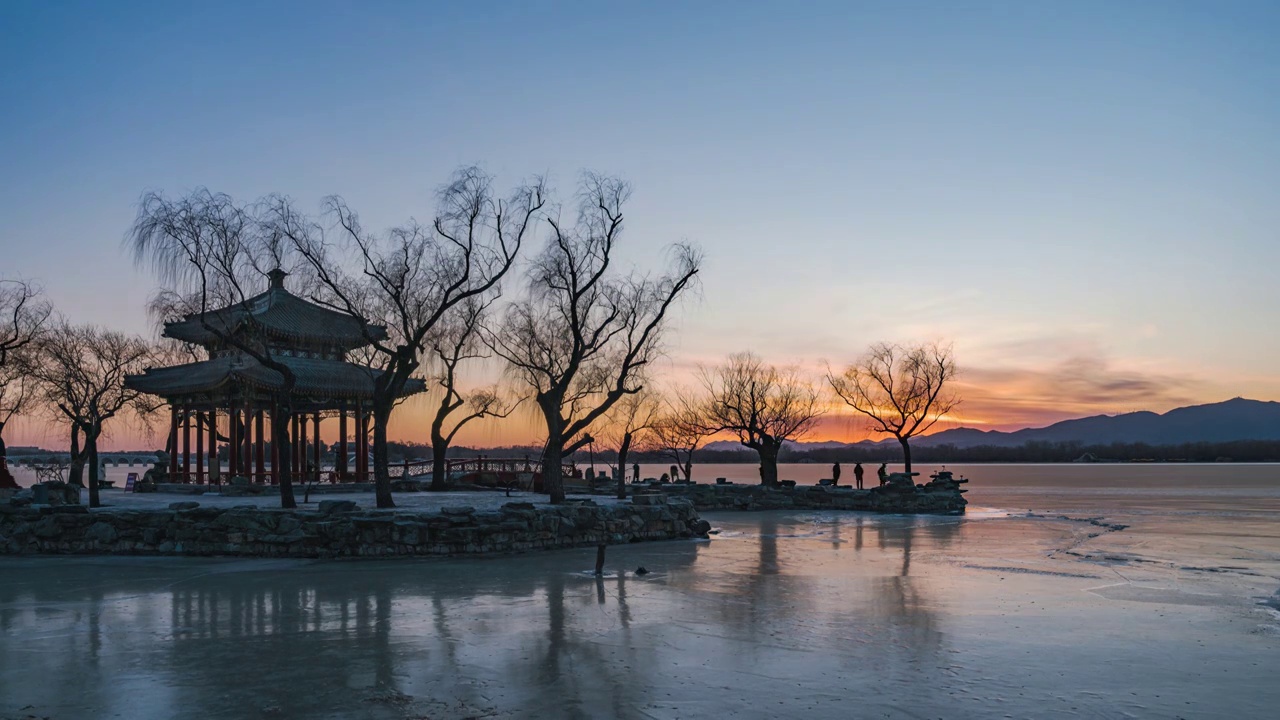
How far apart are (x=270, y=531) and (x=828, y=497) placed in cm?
2699

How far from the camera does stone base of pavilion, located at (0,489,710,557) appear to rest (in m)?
20.6

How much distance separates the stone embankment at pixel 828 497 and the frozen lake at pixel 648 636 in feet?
56.2

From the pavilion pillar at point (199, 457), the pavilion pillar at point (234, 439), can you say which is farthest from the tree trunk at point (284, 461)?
the pavilion pillar at point (199, 457)

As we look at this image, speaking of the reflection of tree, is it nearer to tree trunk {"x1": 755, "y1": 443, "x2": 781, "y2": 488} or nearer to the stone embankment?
the stone embankment

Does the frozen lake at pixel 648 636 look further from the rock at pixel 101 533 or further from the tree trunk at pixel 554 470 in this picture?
the tree trunk at pixel 554 470

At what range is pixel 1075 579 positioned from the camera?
17375 millimetres

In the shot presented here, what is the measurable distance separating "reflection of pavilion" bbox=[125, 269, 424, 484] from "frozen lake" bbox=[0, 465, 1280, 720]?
1104 centimetres

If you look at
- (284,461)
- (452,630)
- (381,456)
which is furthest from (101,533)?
(452,630)

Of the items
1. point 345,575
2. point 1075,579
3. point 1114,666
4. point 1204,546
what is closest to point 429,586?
point 345,575

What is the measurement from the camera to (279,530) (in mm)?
20656

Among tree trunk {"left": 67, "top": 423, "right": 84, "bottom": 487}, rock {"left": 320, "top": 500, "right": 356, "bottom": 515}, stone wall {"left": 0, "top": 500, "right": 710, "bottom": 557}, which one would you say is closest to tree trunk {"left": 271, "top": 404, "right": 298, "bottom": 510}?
stone wall {"left": 0, "top": 500, "right": 710, "bottom": 557}

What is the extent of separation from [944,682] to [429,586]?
9805 mm

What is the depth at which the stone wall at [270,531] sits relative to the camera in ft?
67.4

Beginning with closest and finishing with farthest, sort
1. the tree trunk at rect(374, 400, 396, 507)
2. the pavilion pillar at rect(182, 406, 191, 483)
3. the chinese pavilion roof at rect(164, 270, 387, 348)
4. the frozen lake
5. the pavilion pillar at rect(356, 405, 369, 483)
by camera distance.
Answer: the frozen lake < the tree trunk at rect(374, 400, 396, 507) < the chinese pavilion roof at rect(164, 270, 387, 348) < the pavilion pillar at rect(182, 406, 191, 483) < the pavilion pillar at rect(356, 405, 369, 483)
